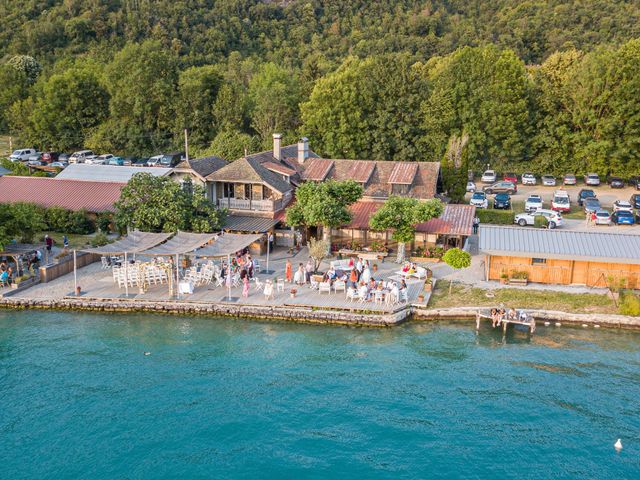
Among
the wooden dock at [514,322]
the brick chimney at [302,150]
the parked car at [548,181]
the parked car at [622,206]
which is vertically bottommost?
the wooden dock at [514,322]

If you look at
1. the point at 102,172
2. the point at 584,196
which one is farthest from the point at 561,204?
the point at 102,172

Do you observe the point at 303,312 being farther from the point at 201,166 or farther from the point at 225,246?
the point at 201,166

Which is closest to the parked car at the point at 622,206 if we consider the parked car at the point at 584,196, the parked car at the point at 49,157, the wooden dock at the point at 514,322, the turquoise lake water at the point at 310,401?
the parked car at the point at 584,196

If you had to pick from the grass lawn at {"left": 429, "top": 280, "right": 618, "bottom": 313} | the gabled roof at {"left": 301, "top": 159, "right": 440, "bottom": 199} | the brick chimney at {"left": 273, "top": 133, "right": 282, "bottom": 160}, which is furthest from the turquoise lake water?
the brick chimney at {"left": 273, "top": 133, "right": 282, "bottom": 160}

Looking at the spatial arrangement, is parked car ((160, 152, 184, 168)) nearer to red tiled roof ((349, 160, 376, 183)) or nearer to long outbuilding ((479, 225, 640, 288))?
red tiled roof ((349, 160, 376, 183))

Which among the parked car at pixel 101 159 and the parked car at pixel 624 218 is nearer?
the parked car at pixel 624 218

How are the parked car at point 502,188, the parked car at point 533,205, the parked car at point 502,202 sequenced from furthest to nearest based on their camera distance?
the parked car at point 502,188, the parked car at point 502,202, the parked car at point 533,205

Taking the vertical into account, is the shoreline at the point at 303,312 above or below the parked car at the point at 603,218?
below

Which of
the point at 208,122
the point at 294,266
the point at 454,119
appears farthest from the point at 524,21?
the point at 294,266

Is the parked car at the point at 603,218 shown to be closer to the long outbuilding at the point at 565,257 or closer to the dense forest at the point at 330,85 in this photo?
the dense forest at the point at 330,85
